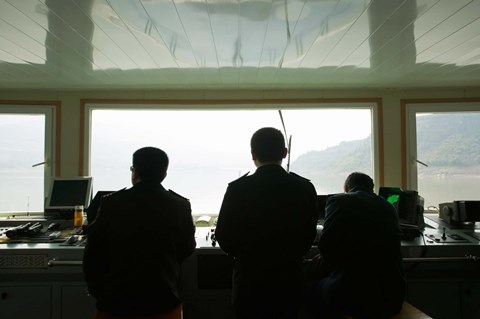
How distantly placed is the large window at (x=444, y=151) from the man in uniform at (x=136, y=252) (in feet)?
9.23

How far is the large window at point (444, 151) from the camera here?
3.05m

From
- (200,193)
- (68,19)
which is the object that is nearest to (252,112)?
(200,193)

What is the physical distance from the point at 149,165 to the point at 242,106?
1.98 m

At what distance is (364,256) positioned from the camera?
1455 mm

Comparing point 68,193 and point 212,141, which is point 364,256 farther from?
point 68,193

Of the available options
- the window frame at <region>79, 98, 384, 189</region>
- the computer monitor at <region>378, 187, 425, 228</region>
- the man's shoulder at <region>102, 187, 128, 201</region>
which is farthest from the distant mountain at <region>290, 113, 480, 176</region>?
the man's shoulder at <region>102, 187, 128, 201</region>

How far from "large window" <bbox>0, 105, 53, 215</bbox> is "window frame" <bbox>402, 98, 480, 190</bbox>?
12.5 feet

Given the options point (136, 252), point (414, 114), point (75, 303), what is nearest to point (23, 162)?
point (75, 303)

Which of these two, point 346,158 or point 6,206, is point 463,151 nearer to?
point 346,158

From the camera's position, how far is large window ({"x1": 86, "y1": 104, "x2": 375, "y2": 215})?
3131 millimetres

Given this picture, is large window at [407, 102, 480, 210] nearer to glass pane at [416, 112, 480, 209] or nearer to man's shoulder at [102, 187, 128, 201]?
glass pane at [416, 112, 480, 209]

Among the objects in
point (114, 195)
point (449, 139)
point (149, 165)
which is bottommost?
point (114, 195)

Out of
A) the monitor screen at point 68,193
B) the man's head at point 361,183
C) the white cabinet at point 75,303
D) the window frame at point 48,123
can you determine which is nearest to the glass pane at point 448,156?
the man's head at point 361,183

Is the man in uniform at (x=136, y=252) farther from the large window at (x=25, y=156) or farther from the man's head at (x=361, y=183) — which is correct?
the large window at (x=25, y=156)
